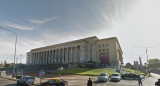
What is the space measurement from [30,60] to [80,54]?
73.6 meters

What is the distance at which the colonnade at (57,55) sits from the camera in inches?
3602

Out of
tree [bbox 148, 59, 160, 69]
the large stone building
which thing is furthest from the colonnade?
tree [bbox 148, 59, 160, 69]

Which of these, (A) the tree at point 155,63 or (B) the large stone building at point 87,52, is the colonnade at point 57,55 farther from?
(A) the tree at point 155,63

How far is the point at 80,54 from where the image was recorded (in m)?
85.6

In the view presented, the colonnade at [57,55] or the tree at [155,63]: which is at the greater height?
the colonnade at [57,55]

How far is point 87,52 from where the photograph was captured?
85.9 meters

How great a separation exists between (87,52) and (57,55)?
30.9 metres

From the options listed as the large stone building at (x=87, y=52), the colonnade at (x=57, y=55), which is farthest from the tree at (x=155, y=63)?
the colonnade at (x=57, y=55)

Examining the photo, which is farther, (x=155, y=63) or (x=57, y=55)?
(x=155, y=63)

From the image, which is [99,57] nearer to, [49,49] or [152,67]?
[49,49]

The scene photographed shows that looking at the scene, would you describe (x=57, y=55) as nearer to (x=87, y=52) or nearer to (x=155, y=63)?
(x=87, y=52)

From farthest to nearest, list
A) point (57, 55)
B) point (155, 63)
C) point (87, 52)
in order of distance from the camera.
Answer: point (155, 63) → point (57, 55) → point (87, 52)

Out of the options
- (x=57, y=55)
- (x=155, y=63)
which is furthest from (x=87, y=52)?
(x=155, y=63)

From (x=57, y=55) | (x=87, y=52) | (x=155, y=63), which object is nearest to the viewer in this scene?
(x=87, y=52)
